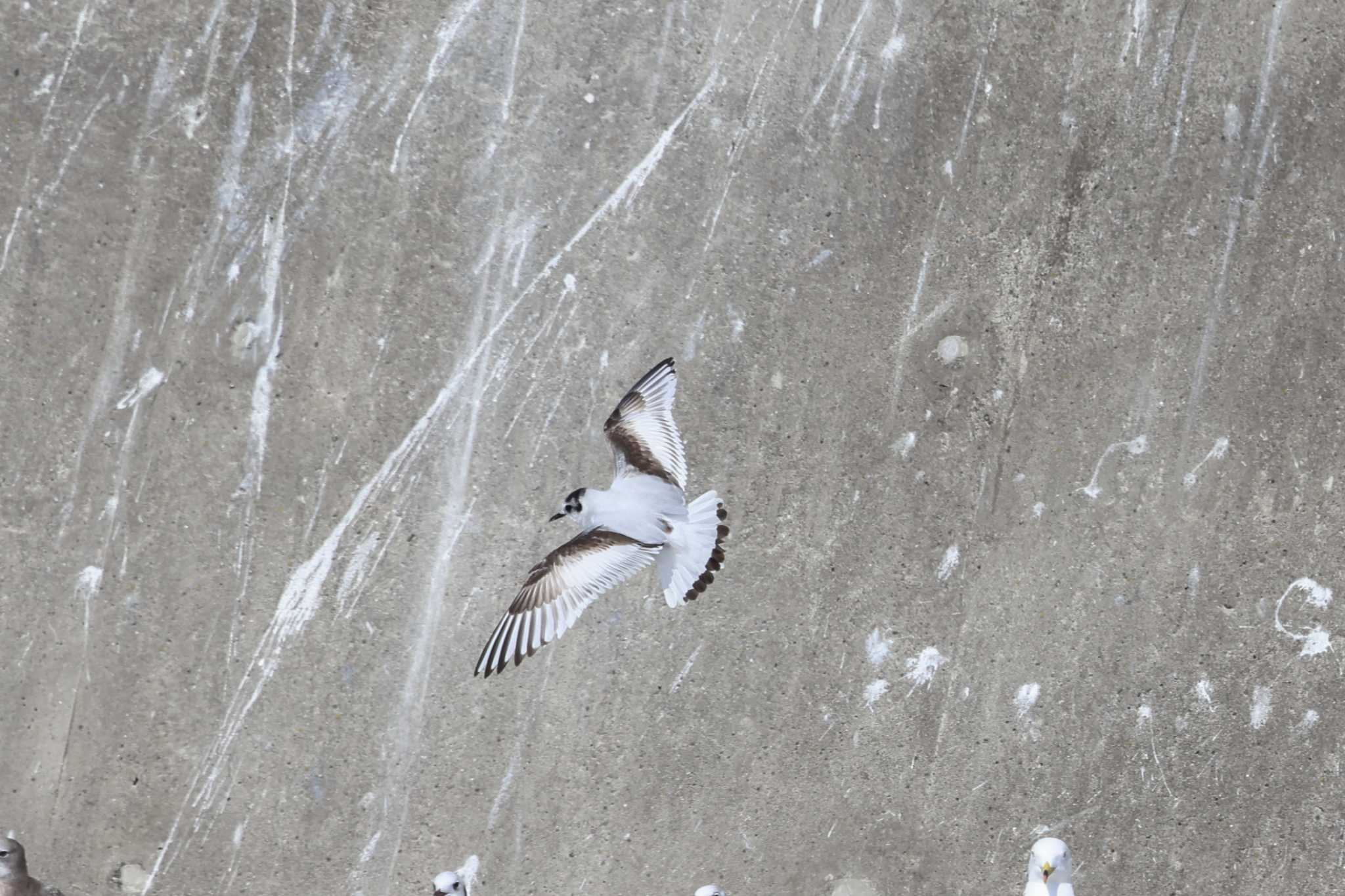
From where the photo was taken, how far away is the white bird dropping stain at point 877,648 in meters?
4.62

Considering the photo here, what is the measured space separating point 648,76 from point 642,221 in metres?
0.60

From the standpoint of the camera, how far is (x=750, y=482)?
4.53 metres

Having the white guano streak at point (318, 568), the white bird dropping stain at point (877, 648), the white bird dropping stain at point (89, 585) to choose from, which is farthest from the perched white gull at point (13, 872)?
the white bird dropping stain at point (877, 648)

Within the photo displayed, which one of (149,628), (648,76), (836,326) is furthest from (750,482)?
(149,628)

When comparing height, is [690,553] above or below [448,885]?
above

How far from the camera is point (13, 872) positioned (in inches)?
152

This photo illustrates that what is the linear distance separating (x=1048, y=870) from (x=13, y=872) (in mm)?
3827

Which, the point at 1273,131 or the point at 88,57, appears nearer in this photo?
the point at 88,57

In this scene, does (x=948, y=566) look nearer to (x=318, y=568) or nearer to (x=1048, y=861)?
(x=1048, y=861)

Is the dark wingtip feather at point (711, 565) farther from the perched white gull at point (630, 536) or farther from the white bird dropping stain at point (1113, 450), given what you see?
the white bird dropping stain at point (1113, 450)

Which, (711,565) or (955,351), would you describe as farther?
(955,351)

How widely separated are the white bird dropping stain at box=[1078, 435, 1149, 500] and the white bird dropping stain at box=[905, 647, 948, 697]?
96 centimetres

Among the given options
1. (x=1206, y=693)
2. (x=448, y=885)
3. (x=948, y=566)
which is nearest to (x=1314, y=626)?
(x=1206, y=693)

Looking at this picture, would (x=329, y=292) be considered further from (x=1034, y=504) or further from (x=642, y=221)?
(x=1034, y=504)
